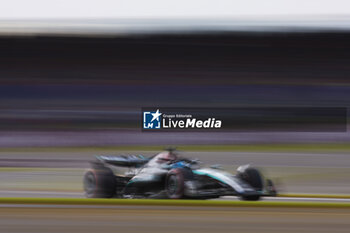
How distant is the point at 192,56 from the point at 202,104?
3599mm

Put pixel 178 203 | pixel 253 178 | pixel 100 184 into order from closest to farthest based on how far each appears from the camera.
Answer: pixel 178 203, pixel 253 178, pixel 100 184

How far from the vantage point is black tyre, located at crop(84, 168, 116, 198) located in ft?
24.1

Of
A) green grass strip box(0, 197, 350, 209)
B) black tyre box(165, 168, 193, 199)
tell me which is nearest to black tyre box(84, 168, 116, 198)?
green grass strip box(0, 197, 350, 209)

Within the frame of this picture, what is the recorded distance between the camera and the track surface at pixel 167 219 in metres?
4.80

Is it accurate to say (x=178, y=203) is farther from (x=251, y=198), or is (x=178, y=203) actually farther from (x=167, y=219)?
(x=167, y=219)

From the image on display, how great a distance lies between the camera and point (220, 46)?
19.5m

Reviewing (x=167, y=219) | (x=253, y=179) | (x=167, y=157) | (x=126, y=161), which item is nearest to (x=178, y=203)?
(x=167, y=157)

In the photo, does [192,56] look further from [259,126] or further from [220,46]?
[259,126]

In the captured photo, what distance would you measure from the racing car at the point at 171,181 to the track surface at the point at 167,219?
727mm

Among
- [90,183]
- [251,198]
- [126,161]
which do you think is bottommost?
[251,198]

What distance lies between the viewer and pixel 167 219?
523 centimetres

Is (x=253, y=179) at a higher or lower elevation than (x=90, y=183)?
higher

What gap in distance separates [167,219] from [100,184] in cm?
231

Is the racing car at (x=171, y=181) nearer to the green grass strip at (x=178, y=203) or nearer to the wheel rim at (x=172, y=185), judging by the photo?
the wheel rim at (x=172, y=185)
